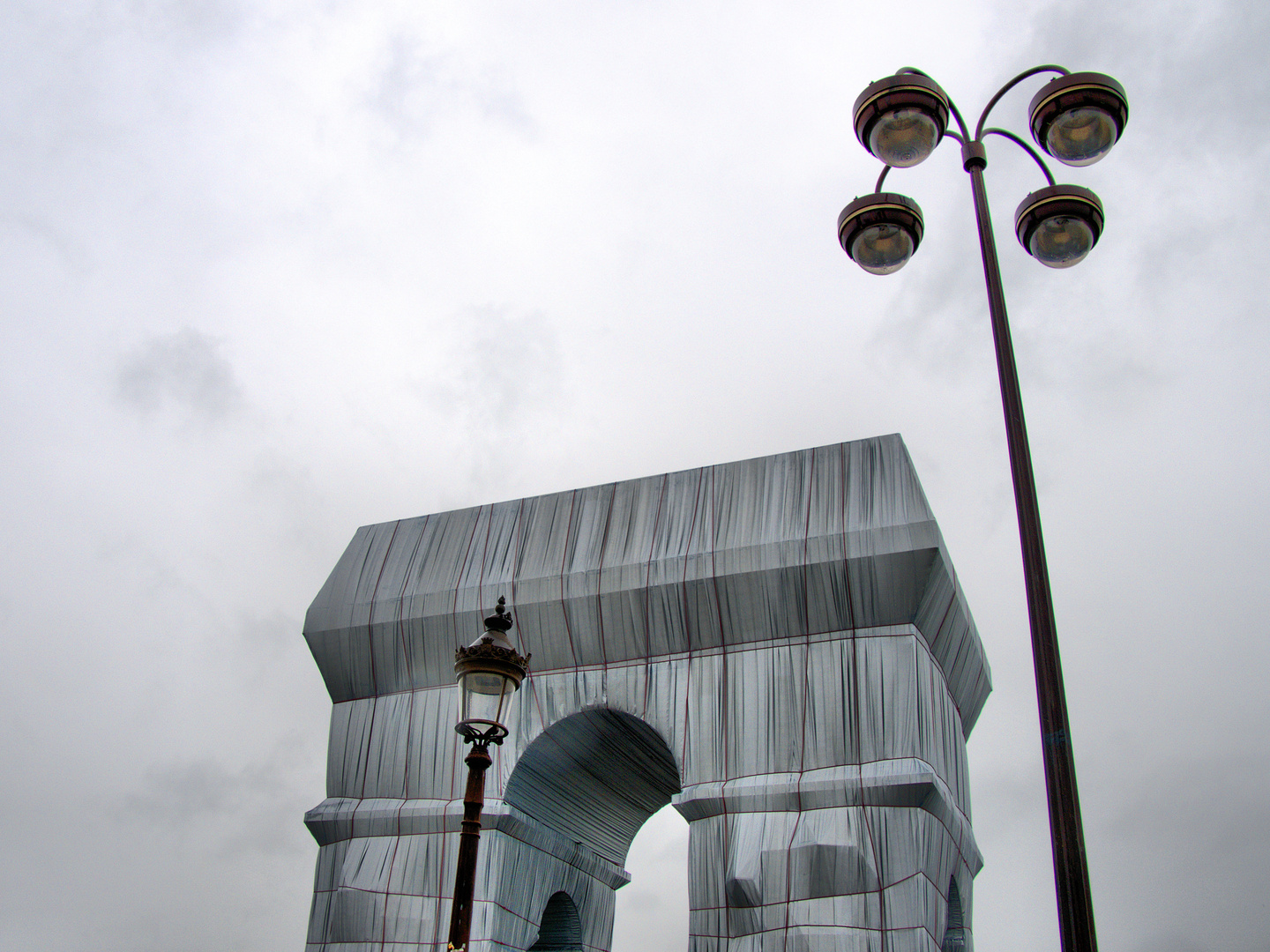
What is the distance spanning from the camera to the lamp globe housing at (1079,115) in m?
6.64

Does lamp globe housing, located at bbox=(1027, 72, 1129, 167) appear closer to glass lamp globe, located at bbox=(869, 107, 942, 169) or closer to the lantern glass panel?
glass lamp globe, located at bbox=(869, 107, 942, 169)

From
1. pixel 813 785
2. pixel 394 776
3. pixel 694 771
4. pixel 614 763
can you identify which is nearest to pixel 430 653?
pixel 394 776

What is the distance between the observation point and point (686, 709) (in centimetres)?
1611

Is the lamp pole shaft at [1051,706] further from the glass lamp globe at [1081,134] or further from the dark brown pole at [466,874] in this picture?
the dark brown pole at [466,874]

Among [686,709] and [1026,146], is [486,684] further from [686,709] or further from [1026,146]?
[686,709]

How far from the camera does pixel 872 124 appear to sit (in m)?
7.04

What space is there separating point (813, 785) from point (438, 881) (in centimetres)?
563

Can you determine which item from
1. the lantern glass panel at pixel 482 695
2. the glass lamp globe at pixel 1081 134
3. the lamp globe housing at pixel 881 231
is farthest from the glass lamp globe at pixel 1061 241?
the lantern glass panel at pixel 482 695

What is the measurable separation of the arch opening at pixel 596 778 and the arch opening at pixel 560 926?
1.00m

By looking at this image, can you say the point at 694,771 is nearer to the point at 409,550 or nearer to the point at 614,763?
the point at 614,763

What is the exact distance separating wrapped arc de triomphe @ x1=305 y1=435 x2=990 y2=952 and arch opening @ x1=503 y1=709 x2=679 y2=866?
0.16ft

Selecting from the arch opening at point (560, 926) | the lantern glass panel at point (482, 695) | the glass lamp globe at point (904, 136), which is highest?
the glass lamp globe at point (904, 136)

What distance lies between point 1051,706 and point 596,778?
1392 cm

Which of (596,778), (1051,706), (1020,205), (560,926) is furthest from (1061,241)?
(560,926)
